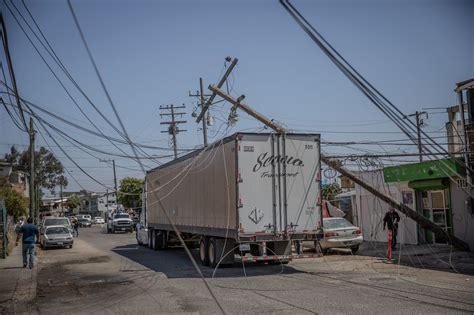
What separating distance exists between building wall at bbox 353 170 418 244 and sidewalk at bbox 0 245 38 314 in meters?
13.6

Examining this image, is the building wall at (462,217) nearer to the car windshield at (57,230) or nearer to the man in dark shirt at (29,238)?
the man in dark shirt at (29,238)

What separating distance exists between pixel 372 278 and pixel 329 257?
5796mm

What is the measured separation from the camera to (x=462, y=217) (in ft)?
63.1

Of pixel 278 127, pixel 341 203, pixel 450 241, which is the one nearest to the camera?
pixel 278 127

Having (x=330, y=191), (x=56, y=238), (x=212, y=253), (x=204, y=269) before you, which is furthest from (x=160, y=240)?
(x=330, y=191)

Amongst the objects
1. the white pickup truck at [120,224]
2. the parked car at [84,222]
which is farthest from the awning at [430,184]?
the parked car at [84,222]

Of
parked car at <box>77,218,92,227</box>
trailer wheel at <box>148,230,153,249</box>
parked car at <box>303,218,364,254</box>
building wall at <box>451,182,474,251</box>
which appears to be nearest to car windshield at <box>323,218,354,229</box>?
parked car at <box>303,218,364,254</box>

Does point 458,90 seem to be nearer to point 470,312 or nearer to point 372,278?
point 372,278

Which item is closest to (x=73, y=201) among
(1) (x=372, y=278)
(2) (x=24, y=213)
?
(2) (x=24, y=213)

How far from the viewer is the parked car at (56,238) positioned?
2730 centimetres

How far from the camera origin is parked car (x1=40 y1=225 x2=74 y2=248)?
27297 millimetres

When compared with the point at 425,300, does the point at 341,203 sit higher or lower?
higher

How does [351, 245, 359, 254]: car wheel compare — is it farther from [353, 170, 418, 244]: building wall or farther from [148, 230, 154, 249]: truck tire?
[148, 230, 154, 249]: truck tire

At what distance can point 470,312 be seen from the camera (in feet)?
27.3
